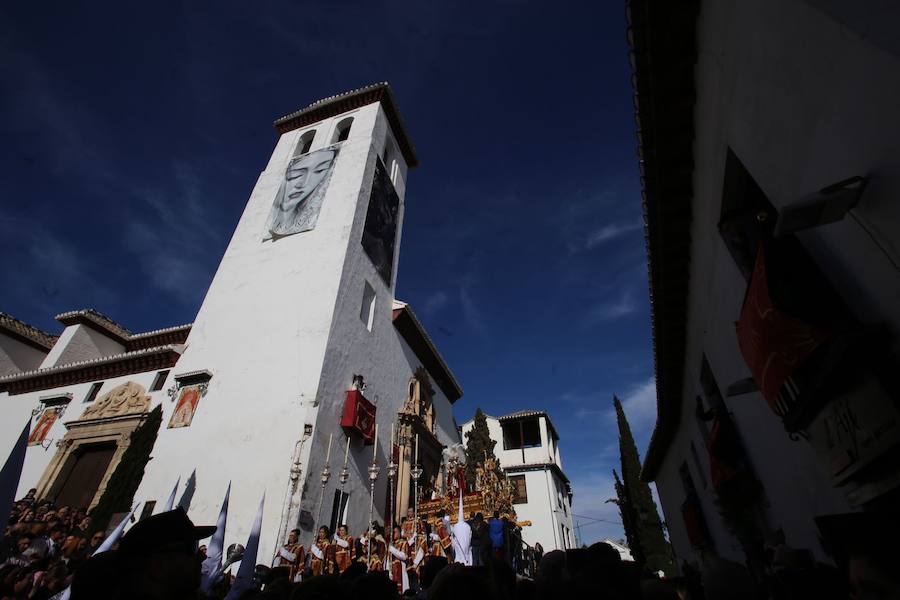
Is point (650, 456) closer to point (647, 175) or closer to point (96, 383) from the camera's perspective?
point (647, 175)

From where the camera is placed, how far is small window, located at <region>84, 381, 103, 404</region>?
645 inches

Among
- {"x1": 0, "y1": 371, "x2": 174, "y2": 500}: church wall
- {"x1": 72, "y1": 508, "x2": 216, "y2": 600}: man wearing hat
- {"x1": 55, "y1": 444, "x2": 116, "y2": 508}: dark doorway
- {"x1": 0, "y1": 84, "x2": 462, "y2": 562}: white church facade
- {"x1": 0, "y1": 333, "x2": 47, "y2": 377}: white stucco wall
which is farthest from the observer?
{"x1": 0, "y1": 333, "x2": 47, "y2": 377}: white stucco wall

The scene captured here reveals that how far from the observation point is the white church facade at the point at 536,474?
2730 cm

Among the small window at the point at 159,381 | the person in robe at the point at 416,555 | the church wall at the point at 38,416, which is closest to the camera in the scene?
the person in robe at the point at 416,555

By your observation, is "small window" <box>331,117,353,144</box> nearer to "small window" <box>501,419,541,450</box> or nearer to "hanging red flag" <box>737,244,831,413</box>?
"hanging red flag" <box>737,244,831,413</box>

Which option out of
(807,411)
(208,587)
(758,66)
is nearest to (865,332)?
(807,411)

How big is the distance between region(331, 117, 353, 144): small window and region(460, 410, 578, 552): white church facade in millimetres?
20214

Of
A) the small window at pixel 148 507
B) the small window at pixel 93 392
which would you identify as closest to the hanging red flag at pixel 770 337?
the small window at pixel 148 507

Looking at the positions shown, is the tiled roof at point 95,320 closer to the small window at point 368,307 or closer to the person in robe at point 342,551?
the small window at point 368,307

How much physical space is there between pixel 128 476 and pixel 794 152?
52.4 feet

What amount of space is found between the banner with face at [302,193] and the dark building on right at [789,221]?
13.9 metres

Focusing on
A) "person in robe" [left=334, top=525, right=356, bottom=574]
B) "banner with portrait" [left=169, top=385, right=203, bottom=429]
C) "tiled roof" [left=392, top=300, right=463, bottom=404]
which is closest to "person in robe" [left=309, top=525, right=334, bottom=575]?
"person in robe" [left=334, top=525, right=356, bottom=574]

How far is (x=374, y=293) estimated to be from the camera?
58.3 ft

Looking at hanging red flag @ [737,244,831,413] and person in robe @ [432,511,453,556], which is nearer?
hanging red flag @ [737,244,831,413]
